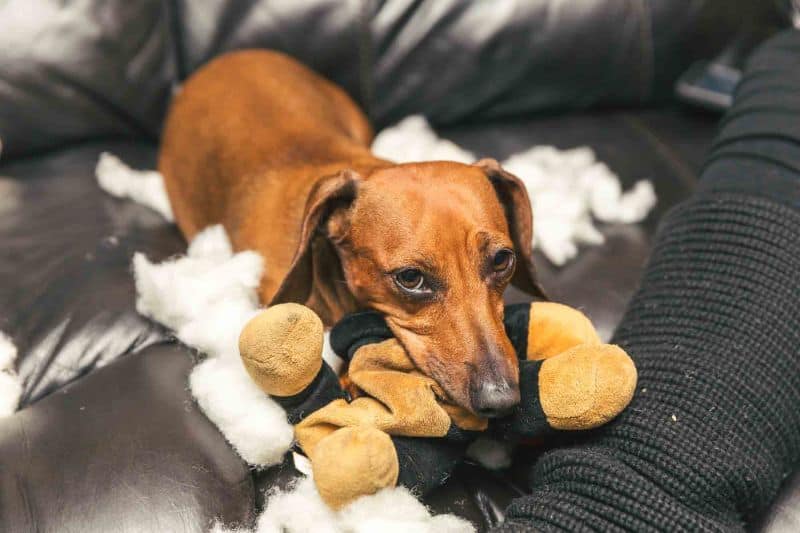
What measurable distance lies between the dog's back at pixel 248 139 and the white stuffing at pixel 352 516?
29.0 inches

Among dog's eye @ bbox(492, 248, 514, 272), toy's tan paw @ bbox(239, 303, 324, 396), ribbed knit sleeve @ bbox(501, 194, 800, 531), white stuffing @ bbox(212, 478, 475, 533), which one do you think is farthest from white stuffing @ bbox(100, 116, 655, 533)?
dog's eye @ bbox(492, 248, 514, 272)

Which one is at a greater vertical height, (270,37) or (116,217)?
(270,37)

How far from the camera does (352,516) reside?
44.8 inches

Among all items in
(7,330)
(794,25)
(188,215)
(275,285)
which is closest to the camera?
(7,330)

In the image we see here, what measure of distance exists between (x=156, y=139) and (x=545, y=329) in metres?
1.47

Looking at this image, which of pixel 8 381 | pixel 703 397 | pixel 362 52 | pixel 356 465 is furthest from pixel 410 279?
pixel 362 52

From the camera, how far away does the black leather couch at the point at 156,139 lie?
1.27 meters

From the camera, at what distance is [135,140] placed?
91.5 inches

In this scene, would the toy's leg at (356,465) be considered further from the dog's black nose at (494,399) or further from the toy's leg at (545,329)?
the toy's leg at (545,329)

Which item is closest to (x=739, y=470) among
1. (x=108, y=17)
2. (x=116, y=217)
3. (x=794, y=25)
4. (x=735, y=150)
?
(x=735, y=150)

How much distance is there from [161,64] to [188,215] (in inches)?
19.7

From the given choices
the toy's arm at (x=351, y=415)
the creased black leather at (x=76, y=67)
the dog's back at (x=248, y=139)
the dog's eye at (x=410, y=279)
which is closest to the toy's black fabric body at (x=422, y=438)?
the toy's arm at (x=351, y=415)

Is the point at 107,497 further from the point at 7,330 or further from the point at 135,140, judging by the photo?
the point at 135,140

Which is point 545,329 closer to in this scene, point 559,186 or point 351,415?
point 351,415
